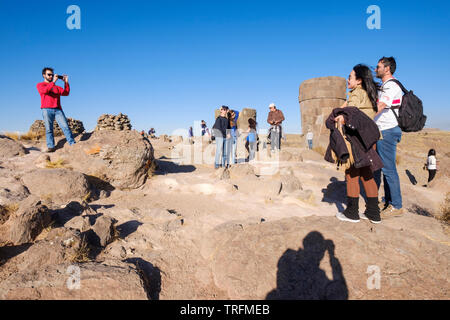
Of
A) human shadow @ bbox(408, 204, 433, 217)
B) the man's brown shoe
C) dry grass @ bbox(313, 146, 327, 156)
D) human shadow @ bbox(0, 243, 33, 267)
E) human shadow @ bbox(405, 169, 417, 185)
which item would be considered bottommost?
human shadow @ bbox(405, 169, 417, 185)

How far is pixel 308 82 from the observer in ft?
43.7

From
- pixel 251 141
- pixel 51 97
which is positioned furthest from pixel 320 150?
pixel 51 97

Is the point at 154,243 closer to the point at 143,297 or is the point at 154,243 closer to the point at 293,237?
the point at 143,297

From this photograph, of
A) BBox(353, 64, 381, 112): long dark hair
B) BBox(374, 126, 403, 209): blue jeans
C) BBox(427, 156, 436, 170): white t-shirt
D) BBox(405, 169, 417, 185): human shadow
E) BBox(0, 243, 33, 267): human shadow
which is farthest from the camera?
BBox(405, 169, 417, 185): human shadow

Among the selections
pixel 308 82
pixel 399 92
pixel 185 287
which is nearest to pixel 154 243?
pixel 185 287

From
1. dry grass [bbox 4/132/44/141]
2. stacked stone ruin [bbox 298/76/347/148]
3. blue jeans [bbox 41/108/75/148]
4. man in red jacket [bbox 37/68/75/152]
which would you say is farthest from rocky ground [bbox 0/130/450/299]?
stacked stone ruin [bbox 298/76/347/148]

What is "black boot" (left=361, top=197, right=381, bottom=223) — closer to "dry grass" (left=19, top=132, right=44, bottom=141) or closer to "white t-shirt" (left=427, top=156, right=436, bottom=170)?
"white t-shirt" (left=427, top=156, right=436, bottom=170)

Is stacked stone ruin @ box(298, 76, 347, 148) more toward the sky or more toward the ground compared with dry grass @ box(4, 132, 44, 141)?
more toward the sky

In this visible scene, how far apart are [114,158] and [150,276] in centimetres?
371

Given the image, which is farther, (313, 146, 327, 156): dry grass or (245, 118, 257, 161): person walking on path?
(313, 146, 327, 156): dry grass

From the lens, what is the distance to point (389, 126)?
Result: 2930 millimetres

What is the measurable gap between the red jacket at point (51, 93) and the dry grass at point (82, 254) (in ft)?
14.4

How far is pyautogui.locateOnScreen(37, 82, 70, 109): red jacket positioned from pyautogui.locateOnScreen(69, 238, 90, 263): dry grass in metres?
4.38

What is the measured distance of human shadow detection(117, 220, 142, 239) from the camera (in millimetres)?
3176
